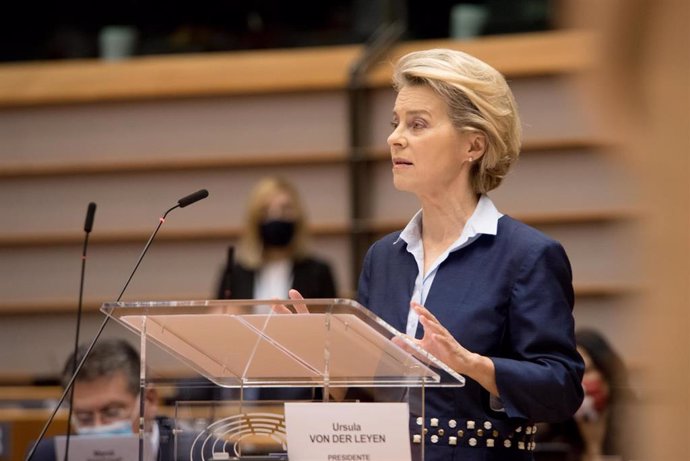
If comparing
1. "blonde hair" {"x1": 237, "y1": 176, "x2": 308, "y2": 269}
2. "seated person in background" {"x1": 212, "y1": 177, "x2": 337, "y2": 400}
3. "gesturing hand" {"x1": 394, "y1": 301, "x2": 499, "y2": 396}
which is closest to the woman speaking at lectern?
"gesturing hand" {"x1": 394, "y1": 301, "x2": 499, "y2": 396}

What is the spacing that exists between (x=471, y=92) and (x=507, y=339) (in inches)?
18.8

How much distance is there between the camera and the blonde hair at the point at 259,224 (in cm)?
544

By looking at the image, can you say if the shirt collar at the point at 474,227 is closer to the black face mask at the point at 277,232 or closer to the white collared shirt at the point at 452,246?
the white collared shirt at the point at 452,246

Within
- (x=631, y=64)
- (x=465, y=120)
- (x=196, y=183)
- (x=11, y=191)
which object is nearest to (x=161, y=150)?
(x=196, y=183)

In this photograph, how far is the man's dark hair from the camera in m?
3.58

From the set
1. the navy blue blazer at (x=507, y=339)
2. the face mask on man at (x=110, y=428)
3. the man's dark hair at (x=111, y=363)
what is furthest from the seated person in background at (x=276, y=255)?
the navy blue blazer at (x=507, y=339)

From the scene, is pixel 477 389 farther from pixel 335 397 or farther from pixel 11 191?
pixel 11 191

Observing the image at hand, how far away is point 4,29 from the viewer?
23.6ft

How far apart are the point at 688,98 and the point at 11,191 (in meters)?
6.73

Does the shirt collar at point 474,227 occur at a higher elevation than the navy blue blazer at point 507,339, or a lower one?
higher

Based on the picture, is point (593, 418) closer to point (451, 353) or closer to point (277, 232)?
point (277, 232)

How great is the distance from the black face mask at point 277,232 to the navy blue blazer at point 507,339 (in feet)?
10.4

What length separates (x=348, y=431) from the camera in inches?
79.0

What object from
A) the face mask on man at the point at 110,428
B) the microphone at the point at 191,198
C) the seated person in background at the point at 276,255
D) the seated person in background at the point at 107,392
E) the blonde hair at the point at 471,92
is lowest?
the face mask on man at the point at 110,428
